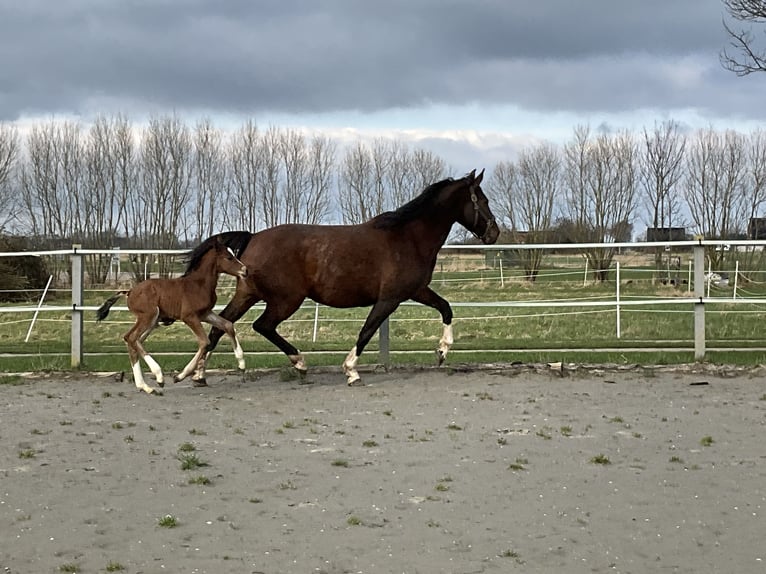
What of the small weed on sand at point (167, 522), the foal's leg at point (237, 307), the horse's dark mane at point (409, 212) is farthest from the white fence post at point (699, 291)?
the small weed on sand at point (167, 522)

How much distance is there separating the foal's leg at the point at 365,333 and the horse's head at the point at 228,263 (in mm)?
1372

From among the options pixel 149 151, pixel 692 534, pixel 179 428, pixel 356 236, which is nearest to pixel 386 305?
pixel 356 236

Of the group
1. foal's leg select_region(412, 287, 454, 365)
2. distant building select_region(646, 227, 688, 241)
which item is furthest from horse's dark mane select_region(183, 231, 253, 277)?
distant building select_region(646, 227, 688, 241)

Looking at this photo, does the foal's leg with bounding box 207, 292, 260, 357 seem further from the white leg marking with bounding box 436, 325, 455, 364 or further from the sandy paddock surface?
the white leg marking with bounding box 436, 325, 455, 364

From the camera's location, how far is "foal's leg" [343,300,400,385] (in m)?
8.94

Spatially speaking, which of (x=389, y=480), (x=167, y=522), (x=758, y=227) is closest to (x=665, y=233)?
(x=758, y=227)

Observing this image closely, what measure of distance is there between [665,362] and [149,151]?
1462 inches

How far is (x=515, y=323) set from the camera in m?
19.8

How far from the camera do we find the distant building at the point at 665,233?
38188mm

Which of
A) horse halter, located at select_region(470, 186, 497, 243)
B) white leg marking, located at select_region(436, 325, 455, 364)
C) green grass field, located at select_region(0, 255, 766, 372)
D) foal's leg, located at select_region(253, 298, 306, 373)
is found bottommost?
green grass field, located at select_region(0, 255, 766, 372)

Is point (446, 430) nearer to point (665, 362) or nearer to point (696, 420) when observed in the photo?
point (696, 420)

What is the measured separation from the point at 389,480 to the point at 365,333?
3.95m

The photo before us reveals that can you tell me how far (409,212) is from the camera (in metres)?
9.30

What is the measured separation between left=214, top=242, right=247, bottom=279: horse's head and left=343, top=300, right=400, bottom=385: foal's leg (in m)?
1.37
